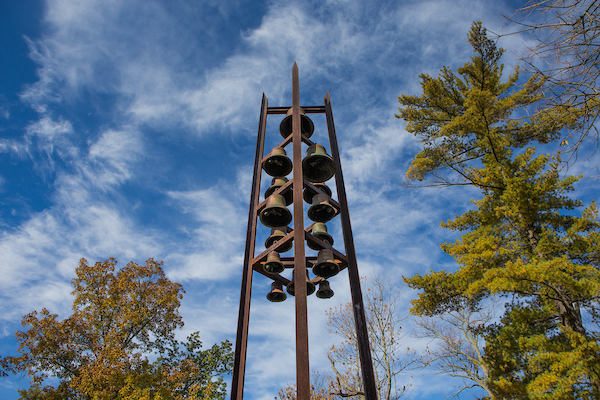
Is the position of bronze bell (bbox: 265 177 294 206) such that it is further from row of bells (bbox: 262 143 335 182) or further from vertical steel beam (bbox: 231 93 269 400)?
vertical steel beam (bbox: 231 93 269 400)

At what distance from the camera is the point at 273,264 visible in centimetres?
527

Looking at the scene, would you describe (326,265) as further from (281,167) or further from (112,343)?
(112,343)

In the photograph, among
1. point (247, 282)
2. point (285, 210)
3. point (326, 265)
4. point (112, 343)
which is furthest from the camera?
point (112, 343)

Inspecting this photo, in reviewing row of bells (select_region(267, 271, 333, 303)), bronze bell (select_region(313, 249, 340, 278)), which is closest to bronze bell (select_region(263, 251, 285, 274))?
row of bells (select_region(267, 271, 333, 303))

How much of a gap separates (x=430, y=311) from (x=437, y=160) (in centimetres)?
514

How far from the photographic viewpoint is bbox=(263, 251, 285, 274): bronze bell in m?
5.17

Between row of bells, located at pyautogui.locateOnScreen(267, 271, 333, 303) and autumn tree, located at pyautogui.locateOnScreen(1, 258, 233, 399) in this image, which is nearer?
row of bells, located at pyautogui.locateOnScreen(267, 271, 333, 303)

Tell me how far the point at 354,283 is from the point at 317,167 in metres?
2.04

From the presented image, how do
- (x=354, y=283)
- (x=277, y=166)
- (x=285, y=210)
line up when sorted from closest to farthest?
(x=354, y=283), (x=285, y=210), (x=277, y=166)

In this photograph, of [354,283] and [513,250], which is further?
[513,250]

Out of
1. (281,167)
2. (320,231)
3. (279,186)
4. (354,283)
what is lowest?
(354,283)

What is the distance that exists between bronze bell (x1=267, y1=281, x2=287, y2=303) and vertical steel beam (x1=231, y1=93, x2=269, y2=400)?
99cm

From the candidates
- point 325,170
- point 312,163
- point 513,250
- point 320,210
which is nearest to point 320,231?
point 320,210

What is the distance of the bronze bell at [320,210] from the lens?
5512 mm
